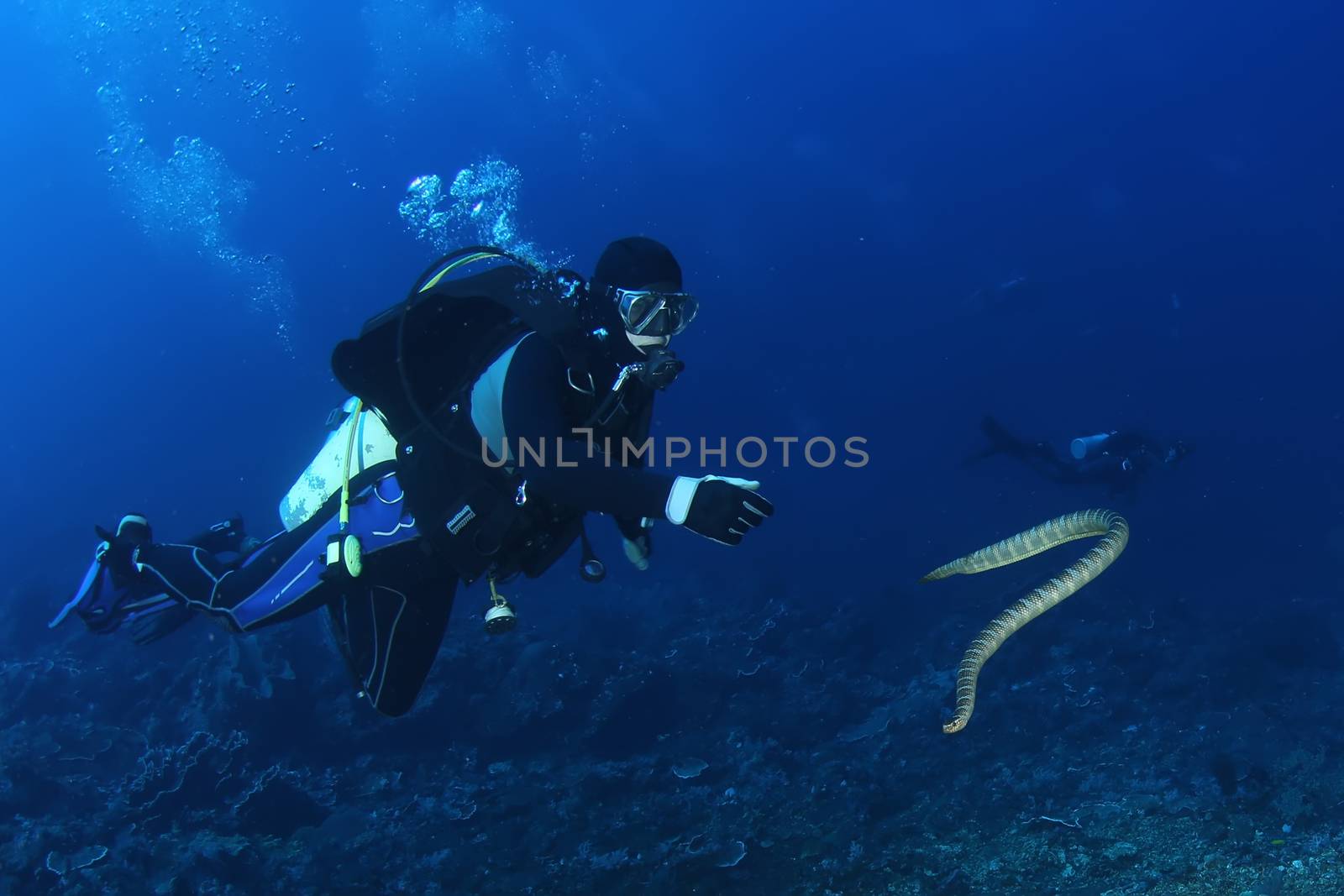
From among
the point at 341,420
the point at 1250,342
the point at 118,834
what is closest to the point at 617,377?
the point at 341,420

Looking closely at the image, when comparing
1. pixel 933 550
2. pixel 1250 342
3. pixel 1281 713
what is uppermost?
pixel 1250 342

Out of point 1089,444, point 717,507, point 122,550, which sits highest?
point 1089,444

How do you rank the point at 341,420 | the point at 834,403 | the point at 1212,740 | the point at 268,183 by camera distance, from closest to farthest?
the point at 341,420 → the point at 1212,740 → the point at 834,403 → the point at 268,183

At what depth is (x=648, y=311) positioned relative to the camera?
11.9 ft

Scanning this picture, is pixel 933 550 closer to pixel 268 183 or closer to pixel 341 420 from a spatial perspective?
pixel 341 420

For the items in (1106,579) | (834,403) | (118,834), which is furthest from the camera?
(834,403)

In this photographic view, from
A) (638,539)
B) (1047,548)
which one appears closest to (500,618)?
(638,539)

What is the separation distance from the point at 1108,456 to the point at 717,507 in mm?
Answer: 17016

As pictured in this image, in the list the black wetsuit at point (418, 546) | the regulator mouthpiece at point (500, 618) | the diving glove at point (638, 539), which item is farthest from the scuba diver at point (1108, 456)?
the regulator mouthpiece at point (500, 618)

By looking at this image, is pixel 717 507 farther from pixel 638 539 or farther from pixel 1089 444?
pixel 1089 444

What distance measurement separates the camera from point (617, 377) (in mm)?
3609

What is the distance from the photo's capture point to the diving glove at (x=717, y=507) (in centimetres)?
290

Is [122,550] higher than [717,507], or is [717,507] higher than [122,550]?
[122,550]

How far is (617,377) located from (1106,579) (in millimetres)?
19846
